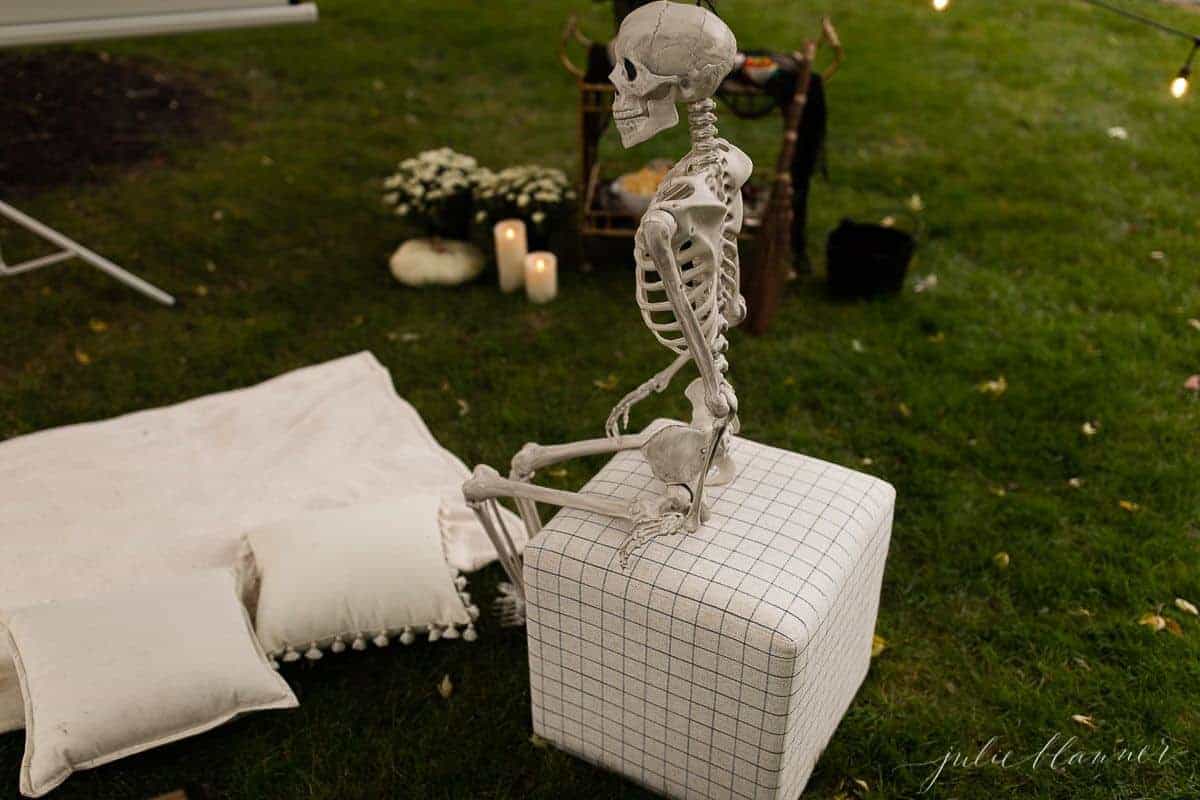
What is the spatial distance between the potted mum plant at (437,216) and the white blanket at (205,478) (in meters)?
0.66

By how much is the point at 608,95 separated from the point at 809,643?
306 cm

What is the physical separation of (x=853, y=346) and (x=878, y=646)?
154 cm

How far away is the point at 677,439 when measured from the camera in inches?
84.4

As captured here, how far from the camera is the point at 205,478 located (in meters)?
3.40

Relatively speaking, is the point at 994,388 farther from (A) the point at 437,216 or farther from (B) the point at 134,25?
(B) the point at 134,25

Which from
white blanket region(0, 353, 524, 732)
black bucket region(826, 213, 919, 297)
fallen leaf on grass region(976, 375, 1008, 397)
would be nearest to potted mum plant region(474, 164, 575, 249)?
white blanket region(0, 353, 524, 732)

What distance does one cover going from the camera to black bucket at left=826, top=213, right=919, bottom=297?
13.9 ft

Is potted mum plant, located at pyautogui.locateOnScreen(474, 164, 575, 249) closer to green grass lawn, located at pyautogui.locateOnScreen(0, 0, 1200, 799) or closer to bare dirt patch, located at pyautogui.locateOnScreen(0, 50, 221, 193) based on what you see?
green grass lawn, located at pyautogui.locateOnScreen(0, 0, 1200, 799)

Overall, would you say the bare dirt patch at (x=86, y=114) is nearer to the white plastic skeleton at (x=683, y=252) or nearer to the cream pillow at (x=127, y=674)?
the cream pillow at (x=127, y=674)

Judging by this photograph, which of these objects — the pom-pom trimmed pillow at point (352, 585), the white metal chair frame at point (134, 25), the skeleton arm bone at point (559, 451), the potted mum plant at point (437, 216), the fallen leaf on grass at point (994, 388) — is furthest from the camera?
the potted mum plant at point (437, 216)

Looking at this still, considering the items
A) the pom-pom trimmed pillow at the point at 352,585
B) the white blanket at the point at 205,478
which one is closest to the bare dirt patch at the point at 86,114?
the white blanket at the point at 205,478

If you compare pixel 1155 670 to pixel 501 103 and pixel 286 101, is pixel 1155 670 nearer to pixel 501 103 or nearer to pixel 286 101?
pixel 501 103

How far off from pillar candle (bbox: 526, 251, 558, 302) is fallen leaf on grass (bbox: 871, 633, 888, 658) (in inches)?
81.8

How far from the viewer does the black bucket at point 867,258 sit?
424 cm
